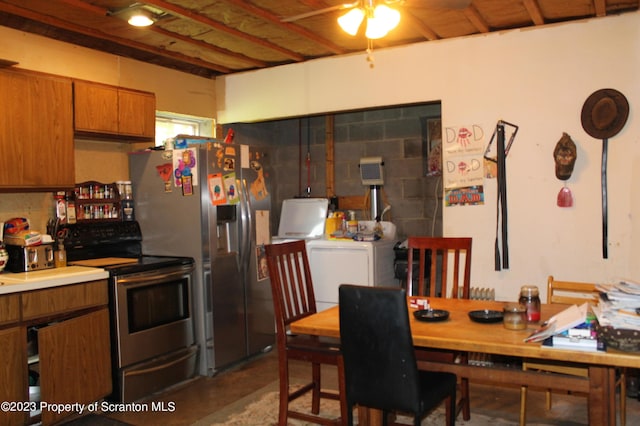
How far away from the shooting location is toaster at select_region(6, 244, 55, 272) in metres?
3.31

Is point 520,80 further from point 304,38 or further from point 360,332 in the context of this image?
point 360,332

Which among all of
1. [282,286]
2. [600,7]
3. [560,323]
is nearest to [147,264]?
[282,286]

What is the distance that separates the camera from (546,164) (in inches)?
145

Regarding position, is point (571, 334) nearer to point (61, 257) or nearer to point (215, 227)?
point (215, 227)

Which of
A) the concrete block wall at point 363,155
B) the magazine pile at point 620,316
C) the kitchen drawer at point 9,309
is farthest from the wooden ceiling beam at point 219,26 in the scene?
the magazine pile at point 620,316

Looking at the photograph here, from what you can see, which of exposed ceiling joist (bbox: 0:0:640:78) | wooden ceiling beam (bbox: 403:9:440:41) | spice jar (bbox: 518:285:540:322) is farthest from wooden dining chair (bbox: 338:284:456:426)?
wooden ceiling beam (bbox: 403:9:440:41)

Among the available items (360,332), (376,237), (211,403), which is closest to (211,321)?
(211,403)

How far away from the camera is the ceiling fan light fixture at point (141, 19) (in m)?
3.27

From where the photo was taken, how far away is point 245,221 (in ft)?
13.8

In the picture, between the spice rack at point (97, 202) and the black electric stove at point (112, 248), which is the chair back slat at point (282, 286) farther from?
the spice rack at point (97, 202)

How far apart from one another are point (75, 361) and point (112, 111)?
68.6 inches

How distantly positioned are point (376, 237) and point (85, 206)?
230 cm

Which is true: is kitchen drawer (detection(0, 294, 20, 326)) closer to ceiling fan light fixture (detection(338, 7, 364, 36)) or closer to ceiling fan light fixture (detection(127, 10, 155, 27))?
ceiling fan light fixture (detection(127, 10, 155, 27))

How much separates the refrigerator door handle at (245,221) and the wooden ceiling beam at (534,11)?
91.4 inches
